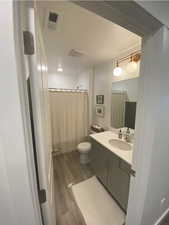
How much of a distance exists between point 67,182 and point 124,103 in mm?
1881

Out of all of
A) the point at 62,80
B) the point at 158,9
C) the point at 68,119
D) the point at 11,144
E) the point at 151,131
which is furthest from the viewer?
the point at 62,80

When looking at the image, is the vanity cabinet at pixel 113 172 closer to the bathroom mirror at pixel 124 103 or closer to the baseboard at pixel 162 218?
the baseboard at pixel 162 218

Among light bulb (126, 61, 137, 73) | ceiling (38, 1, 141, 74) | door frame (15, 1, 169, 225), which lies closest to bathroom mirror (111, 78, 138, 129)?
light bulb (126, 61, 137, 73)

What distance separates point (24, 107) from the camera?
409mm

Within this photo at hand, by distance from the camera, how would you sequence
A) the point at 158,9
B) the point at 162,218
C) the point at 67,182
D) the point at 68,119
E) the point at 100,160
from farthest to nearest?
the point at 68,119, the point at 67,182, the point at 100,160, the point at 162,218, the point at 158,9

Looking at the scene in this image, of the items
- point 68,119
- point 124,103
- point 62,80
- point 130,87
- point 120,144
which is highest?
point 62,80

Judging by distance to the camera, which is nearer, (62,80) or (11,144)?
(11,144)

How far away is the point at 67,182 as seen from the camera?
A: 187cm

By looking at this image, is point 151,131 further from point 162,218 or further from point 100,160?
point 162,218

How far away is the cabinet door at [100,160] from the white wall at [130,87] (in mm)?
1066

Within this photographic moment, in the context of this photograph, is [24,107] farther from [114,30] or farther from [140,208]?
[114,30]

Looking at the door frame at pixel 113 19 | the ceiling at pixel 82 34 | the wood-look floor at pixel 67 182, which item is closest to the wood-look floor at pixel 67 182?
the wood-look floor at pixel 67 182

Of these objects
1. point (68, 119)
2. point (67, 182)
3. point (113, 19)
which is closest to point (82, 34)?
point (113, 19)

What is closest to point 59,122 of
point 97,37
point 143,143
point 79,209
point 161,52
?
point 79,209
